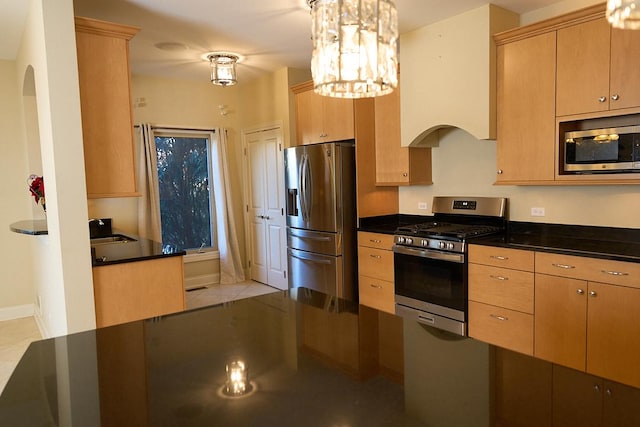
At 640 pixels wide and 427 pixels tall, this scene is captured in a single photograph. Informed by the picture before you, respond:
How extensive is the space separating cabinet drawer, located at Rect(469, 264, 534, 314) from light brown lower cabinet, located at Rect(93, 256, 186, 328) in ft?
6.98

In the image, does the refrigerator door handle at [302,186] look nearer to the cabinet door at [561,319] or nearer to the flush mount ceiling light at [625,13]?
the cabinet door at [561,319]

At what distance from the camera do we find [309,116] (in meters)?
4.73

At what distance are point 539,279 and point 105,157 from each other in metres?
2.99

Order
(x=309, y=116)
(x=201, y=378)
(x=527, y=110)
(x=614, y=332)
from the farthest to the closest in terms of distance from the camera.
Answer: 1. (x=309, y=116)
2. (x=527, y=110)
3. (x=614, y=332)
4. (x=201, y=378)

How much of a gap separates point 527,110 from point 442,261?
50.6 inches

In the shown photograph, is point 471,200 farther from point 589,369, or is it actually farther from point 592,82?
point 589,369

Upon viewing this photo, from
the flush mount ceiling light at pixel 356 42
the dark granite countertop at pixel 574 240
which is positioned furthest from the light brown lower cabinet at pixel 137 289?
the dark granite countertop at pixel 574 240

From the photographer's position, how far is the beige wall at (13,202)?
4.45 metres

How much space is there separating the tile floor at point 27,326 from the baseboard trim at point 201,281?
159 millimetres

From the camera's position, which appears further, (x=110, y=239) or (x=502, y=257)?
(x=110, y=239)

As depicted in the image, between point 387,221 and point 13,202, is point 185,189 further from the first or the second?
point 387,221

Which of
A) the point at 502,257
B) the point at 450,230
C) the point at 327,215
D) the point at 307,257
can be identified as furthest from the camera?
the point at 307,257

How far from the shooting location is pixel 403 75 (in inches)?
152

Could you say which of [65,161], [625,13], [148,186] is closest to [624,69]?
[625,13]
